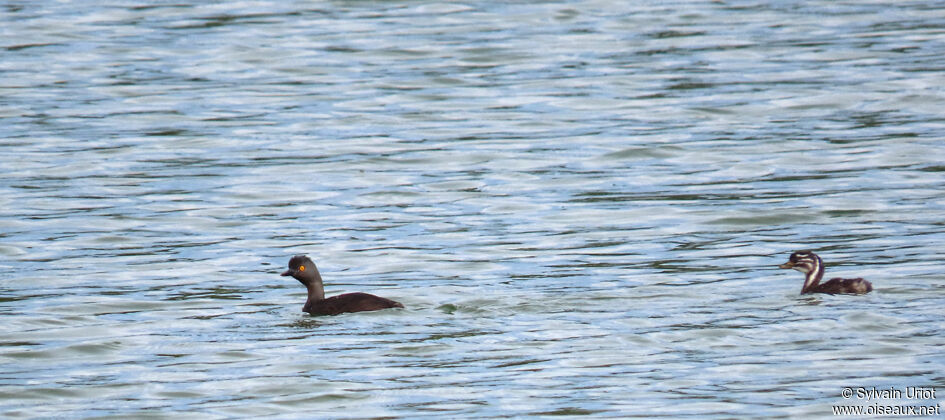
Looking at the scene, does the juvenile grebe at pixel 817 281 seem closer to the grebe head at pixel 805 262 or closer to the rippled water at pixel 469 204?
the grebe head at pixel 805 262

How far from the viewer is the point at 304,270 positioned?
14.5 meters

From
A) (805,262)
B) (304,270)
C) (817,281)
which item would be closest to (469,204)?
(304,270)

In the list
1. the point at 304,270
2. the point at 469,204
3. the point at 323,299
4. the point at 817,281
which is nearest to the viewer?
the point at 817,281

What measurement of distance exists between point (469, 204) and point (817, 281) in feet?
21.2

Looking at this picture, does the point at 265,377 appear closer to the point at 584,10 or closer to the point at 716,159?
the point at 716,159

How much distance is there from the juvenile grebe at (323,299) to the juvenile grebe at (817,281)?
353 centimetres

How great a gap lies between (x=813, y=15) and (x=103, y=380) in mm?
23696

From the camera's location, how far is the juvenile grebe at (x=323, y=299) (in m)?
13.9

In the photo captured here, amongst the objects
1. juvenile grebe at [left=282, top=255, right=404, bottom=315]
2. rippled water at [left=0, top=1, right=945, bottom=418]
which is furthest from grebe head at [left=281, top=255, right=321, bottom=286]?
rippled water at [left=0, top=1, right=945, bottom=418]

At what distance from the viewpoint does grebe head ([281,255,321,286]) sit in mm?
14477

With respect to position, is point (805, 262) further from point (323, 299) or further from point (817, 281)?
point (323, 299)

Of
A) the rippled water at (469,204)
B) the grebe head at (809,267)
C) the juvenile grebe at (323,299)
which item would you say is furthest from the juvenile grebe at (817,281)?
the juvenile grebe at (323,299)

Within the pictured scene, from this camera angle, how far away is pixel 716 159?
71.9 ft

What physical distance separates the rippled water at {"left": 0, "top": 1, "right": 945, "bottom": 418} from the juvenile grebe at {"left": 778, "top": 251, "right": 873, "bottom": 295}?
190 millimetres
